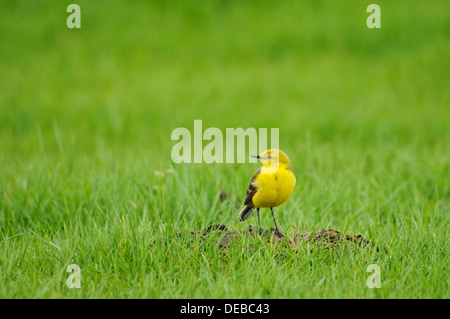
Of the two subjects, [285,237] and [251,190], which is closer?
[285,237]

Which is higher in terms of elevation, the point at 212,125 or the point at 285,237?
the point at 212,125

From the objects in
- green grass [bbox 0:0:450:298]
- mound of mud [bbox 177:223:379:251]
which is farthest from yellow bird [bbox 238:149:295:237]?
green grass [bbox 0:0:450:298]

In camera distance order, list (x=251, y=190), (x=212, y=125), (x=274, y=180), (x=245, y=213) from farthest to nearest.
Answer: (x=212, y=125) < (x=245, y=213) < (x=251, y=190) < (x=274, y=180)

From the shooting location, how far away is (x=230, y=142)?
776cm

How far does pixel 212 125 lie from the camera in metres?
9.09

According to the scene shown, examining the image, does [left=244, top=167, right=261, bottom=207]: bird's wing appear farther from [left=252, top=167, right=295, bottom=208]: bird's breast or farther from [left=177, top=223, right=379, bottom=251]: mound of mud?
[left=177, top=223, right=379, bottom=251]: mound of mud

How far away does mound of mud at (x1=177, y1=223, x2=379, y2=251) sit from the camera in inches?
149

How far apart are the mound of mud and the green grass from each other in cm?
9

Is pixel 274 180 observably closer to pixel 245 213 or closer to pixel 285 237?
pixel 285 237

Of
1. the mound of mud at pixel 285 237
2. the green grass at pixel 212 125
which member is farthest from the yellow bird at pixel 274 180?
the green grass at pixel 212 125

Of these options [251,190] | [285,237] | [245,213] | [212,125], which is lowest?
[285,237]

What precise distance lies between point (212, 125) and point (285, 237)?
546 centimetres

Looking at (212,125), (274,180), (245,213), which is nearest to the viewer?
(274,180)

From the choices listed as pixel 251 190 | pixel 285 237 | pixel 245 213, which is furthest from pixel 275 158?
pixel 245 213
